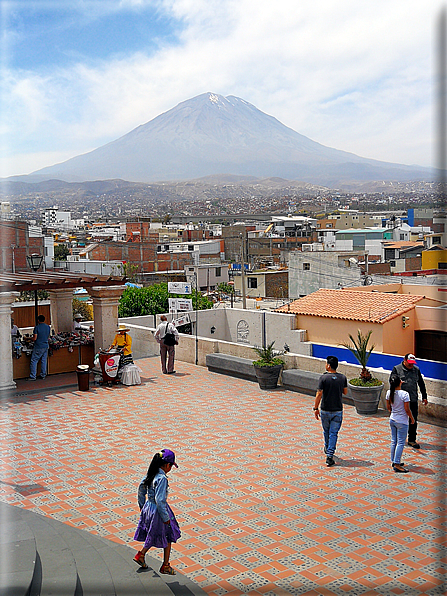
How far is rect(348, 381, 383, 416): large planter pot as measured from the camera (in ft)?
31.2

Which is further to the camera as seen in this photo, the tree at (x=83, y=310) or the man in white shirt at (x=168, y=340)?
the tree at (x=83, y=310)

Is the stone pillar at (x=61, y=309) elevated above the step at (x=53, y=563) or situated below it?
above

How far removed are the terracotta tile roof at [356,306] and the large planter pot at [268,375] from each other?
612 centimetres

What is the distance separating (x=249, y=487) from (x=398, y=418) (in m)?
1.92

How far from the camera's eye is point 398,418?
699 centimetres

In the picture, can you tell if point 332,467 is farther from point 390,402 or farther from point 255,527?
point 255,527

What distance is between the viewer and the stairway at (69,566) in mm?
3809

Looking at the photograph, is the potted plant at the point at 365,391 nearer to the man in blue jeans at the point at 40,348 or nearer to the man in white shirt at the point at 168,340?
the man in white shirt at the point at 168,340

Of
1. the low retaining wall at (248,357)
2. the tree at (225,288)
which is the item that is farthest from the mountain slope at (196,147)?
the tree at (225,288)

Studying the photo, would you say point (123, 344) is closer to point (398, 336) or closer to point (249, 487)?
point (249, 487)

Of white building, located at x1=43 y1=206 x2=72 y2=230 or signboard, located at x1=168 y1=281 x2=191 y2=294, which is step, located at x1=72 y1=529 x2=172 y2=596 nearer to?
signboard, located at x1=168 y1=281 x2=191 y2=294

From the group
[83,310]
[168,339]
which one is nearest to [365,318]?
[168,339]

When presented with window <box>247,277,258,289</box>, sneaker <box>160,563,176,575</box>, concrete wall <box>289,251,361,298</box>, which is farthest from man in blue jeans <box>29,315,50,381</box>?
window <box>247,277,258,289</box>

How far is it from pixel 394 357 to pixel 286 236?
62336 mm
